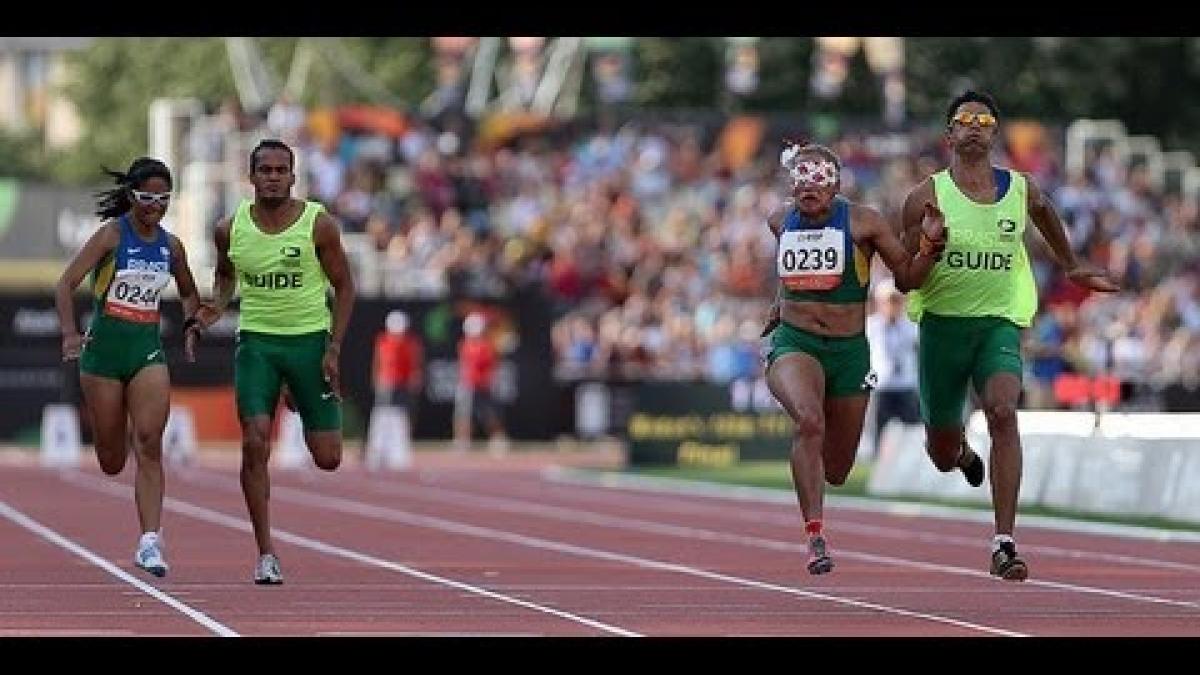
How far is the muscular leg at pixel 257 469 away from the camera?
60.3ft

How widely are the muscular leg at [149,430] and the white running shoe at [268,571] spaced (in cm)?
92

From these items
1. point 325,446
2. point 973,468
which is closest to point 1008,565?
point 973,468

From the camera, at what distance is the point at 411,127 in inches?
2094

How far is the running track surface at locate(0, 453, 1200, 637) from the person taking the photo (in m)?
15.5

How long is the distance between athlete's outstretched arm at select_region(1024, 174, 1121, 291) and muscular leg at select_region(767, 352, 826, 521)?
1418mm

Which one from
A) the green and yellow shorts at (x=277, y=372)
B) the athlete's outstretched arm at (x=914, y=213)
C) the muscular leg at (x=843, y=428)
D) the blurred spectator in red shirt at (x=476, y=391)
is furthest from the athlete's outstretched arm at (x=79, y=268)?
the blurred spectator in red shirt at (x=476, y=391)

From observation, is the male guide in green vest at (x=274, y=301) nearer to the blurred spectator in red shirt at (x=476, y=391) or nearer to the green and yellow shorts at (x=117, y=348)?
the green and yellow shorts at (x=117, y=348)

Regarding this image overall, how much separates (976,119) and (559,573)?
3.68m

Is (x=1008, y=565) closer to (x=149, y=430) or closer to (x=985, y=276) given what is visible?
(x=985, y=276)

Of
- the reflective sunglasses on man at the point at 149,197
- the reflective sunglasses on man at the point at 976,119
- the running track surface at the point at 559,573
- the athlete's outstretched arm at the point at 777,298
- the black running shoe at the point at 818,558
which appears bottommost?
the running track surface at the point at 559,573

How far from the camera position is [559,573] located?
19781 mm
